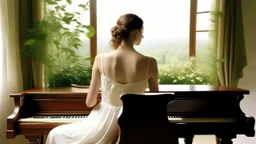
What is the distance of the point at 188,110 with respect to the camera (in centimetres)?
233

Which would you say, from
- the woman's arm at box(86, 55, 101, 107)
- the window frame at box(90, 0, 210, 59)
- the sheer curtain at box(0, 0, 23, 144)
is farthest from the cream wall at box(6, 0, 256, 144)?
the sheer curtain at box(0, 0, 23, 144)

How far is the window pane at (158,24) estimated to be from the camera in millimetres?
3416

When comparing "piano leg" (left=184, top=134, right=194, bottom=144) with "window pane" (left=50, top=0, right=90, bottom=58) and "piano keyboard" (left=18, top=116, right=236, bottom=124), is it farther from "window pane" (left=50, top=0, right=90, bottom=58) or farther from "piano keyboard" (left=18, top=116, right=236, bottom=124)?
"window pane" (left=50, top=0, right=90, bottom=58)

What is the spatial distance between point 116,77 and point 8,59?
1.30 meters

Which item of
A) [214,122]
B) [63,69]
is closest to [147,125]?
[214,122]

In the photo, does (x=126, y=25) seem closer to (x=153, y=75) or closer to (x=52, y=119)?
(x=153, y=75)

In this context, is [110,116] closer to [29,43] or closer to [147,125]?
[147,125]

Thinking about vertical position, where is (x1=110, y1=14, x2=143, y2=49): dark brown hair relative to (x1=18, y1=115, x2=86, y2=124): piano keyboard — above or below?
above

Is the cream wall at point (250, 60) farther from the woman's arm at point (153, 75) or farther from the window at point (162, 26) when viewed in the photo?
the woman's arm at point (153, 75)

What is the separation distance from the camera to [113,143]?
194 cm

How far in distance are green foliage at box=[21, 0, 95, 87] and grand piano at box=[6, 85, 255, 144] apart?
1.25 feet

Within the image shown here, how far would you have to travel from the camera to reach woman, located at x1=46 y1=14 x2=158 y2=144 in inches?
75.7

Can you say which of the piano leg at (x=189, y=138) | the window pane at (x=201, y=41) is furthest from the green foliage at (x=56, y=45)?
the window pane at (x=201, y=41)

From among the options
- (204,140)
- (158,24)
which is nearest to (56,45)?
(158,24)
